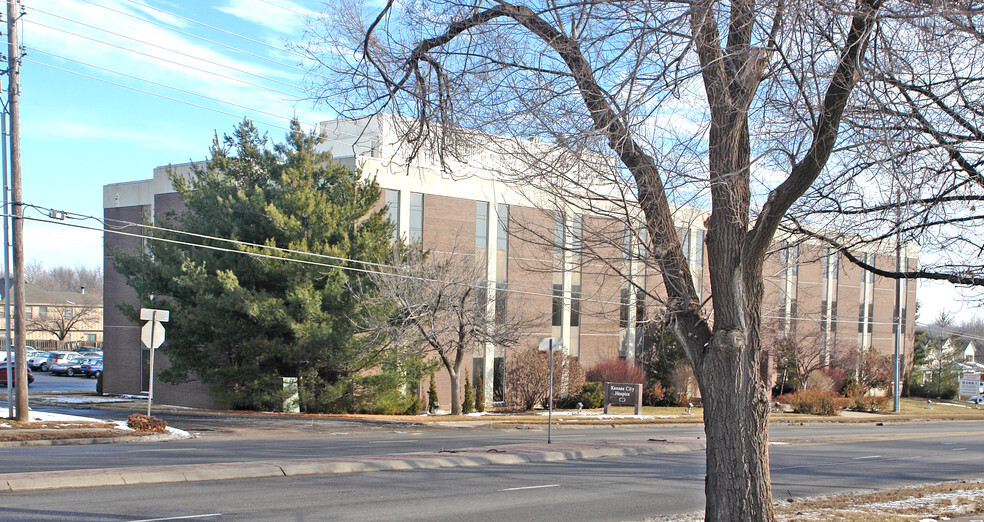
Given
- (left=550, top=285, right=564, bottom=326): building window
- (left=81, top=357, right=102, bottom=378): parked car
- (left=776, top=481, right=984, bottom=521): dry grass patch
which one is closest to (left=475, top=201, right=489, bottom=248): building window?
(left=550, top=285, right=564, bottom=326): building window

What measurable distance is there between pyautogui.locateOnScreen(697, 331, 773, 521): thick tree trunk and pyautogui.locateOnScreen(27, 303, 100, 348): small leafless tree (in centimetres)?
9011

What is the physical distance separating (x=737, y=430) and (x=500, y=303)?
1107 inches

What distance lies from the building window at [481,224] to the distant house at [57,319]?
2483 inches

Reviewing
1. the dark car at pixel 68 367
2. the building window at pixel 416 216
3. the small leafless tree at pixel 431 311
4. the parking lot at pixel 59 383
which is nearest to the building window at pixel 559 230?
the small leafless tree at pixel 431 311

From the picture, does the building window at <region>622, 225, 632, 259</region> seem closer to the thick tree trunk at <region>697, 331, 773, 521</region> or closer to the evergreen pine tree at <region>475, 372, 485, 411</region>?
the thick tree trunk at <region>697, 331, 773, 521</region>

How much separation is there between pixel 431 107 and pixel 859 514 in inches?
291

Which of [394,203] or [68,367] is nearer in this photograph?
[394,203]

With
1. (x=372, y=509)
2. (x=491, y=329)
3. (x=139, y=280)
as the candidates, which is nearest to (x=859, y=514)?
(x=372, y=509)

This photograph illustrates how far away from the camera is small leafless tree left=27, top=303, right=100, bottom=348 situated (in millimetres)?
86688

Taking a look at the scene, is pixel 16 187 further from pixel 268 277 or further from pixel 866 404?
pixel 866 404

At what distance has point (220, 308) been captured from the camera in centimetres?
3022

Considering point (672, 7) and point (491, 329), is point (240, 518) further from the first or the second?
point (491, 329)

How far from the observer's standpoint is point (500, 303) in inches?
1398

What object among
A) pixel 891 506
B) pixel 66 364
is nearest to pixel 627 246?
pixel 891 506
